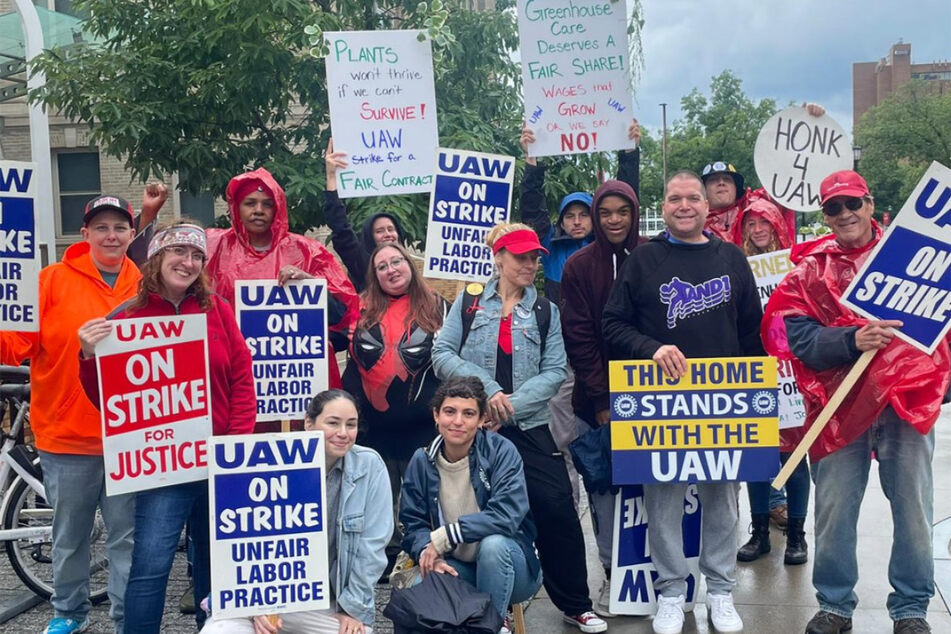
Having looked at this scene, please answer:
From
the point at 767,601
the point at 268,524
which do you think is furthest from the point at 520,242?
the point at 767,601

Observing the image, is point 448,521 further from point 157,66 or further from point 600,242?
point 157,66

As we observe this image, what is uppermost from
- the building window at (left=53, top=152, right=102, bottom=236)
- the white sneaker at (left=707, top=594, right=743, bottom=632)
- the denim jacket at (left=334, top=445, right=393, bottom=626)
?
the building window at (left=53, top=152, right=102, bottom=236)

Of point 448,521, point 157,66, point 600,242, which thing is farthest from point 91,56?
point 448,521

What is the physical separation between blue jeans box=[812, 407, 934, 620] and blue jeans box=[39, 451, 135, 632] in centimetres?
314

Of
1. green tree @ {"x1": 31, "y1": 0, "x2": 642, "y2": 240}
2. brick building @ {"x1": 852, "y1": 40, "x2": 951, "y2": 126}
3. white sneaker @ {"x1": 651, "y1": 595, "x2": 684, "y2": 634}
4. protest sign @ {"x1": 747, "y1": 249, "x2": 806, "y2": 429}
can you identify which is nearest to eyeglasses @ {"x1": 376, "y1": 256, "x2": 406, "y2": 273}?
protest sign @ {"x1": 747, "y1": 249, "x2": 806, "y2": 429}

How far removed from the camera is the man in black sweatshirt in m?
4.87

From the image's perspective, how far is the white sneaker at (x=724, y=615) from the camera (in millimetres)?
4980

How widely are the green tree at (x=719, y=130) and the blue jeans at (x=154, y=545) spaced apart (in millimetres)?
46212

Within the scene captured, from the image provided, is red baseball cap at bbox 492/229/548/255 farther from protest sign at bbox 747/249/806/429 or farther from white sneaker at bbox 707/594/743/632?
white sneaker at bbox 707/594/743/632

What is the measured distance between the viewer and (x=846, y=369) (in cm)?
473

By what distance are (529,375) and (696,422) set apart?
0.81m

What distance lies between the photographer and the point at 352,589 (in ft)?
13.7

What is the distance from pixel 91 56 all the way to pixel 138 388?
6672mm

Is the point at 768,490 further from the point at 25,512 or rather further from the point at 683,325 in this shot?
the point at 25,512
